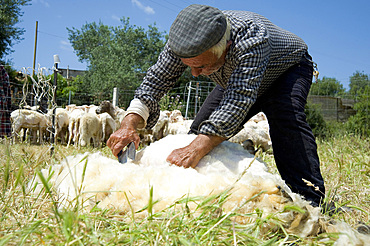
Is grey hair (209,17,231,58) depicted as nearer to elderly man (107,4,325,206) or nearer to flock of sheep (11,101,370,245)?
elderly man (107,4,325,206)

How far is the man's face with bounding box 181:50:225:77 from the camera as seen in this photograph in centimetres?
165

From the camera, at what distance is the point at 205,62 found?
66.4 inches

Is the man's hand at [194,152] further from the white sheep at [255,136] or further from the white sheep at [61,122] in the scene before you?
the white sheep at [61,122]

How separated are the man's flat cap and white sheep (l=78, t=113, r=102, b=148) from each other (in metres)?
5.01

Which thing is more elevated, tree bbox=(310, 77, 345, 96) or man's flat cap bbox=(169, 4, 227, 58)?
tree bbox=(310, 77, 345, 96)

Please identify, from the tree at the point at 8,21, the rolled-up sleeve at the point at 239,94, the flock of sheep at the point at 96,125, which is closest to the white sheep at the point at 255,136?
the flock of sheep at the point at 96,125

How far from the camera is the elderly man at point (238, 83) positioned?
1.62 meters

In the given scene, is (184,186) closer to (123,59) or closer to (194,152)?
(194,152)

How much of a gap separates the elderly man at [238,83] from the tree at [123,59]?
17.9 metres

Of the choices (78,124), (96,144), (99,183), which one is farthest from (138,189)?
(78,124)

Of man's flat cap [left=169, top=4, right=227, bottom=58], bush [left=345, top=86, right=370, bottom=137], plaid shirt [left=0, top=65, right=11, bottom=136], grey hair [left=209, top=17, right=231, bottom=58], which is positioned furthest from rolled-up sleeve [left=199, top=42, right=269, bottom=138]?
bush [left=345, top=86, right=370, bottom=137]

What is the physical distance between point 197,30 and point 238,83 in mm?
380

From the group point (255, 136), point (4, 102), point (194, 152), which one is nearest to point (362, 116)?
point (255, 136)

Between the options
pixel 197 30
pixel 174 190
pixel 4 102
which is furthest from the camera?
pixel 4 102
